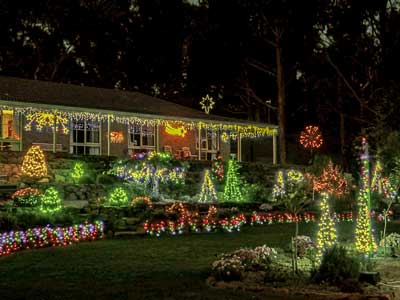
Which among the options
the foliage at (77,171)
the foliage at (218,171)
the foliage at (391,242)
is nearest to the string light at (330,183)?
the foliage at (218,171)

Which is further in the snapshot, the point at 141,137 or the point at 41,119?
the point at 141,137

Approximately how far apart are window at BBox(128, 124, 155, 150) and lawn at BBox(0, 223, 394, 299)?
596 inches

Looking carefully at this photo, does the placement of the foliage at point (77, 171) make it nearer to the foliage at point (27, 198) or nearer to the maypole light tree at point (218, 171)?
the foliage at point (27, 198)

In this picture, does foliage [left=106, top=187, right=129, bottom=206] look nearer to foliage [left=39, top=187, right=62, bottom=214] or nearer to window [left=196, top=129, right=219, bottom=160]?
foliage [left=39, top=187, right=62, bottom=214]

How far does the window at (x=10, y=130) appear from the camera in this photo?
2608 centimetres

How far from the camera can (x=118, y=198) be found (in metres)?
19.0

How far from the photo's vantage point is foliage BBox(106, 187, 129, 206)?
18781mm

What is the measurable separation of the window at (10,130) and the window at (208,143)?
10.6 meters

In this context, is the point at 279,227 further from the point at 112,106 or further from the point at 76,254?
the point at 112,106

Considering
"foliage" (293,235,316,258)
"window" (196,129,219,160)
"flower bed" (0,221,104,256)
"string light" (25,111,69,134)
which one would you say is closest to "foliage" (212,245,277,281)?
"foliage" (293,235,316,258)

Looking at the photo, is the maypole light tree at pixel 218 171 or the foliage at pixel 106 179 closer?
the foliage at pixel 106 179

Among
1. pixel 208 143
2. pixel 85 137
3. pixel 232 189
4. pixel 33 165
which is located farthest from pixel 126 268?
pixel 208 143

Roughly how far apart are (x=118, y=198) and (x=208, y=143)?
1577 centimetres

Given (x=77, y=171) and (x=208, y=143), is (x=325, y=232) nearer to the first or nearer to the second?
(x=77, y=171)
